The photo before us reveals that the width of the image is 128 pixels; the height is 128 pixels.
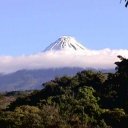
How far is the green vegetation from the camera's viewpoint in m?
45.6

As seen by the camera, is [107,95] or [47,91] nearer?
[107,95]

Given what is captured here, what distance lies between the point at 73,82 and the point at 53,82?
15.3 ft

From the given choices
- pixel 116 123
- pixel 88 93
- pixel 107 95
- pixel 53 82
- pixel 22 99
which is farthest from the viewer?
pixel 53 82

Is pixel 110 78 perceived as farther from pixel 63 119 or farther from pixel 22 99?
pixel 63 119

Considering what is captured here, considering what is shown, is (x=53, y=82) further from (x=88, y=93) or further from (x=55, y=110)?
(x=55, y=110)

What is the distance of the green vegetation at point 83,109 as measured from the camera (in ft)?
149

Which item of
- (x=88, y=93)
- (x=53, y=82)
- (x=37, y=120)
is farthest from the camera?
(x=53, y=82)

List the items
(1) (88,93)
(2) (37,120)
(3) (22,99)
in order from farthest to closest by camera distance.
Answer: (3) (22,99), (1) (88,93), (2) (37,120)

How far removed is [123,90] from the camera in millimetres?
64125

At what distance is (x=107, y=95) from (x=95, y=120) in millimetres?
12878

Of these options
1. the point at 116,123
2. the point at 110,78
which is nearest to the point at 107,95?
the point at 110,78

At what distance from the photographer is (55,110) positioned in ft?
155

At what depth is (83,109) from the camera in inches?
2055

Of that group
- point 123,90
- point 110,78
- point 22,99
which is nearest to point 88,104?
point 123,90
